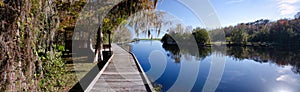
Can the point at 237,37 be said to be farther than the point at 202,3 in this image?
Yes

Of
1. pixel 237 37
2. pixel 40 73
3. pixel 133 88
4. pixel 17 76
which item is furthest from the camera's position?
pixel 237 37

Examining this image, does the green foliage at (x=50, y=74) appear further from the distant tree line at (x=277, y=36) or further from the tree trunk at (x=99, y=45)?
the distant tree line at (x=277, y=36)

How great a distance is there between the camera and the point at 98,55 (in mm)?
12000

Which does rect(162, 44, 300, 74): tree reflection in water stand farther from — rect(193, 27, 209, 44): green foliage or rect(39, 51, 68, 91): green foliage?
rect(39, 51, 68, 91): green foliage

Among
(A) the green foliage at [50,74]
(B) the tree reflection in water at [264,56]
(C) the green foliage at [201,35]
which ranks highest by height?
(C) the green foliage at [201,35]

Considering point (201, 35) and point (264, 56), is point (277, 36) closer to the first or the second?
point (201, 35)

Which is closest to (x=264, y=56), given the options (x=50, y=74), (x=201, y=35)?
(x=201, y=35)

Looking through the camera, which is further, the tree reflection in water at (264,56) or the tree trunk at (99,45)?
the tree reflection in water at (264,56)

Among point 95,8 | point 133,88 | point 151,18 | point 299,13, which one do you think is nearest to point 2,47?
point 133,88

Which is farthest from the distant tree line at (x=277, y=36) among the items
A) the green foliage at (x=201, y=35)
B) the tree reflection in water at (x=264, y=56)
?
the tree reflection in water at (x=264, y=56)

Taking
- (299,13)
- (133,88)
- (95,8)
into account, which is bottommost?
(133,88)

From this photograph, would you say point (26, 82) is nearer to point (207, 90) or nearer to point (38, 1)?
point (38, 1)

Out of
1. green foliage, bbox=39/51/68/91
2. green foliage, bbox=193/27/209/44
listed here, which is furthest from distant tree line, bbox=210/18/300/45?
green foliage, bbox=39/51/68/91

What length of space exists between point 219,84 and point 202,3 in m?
5.21
